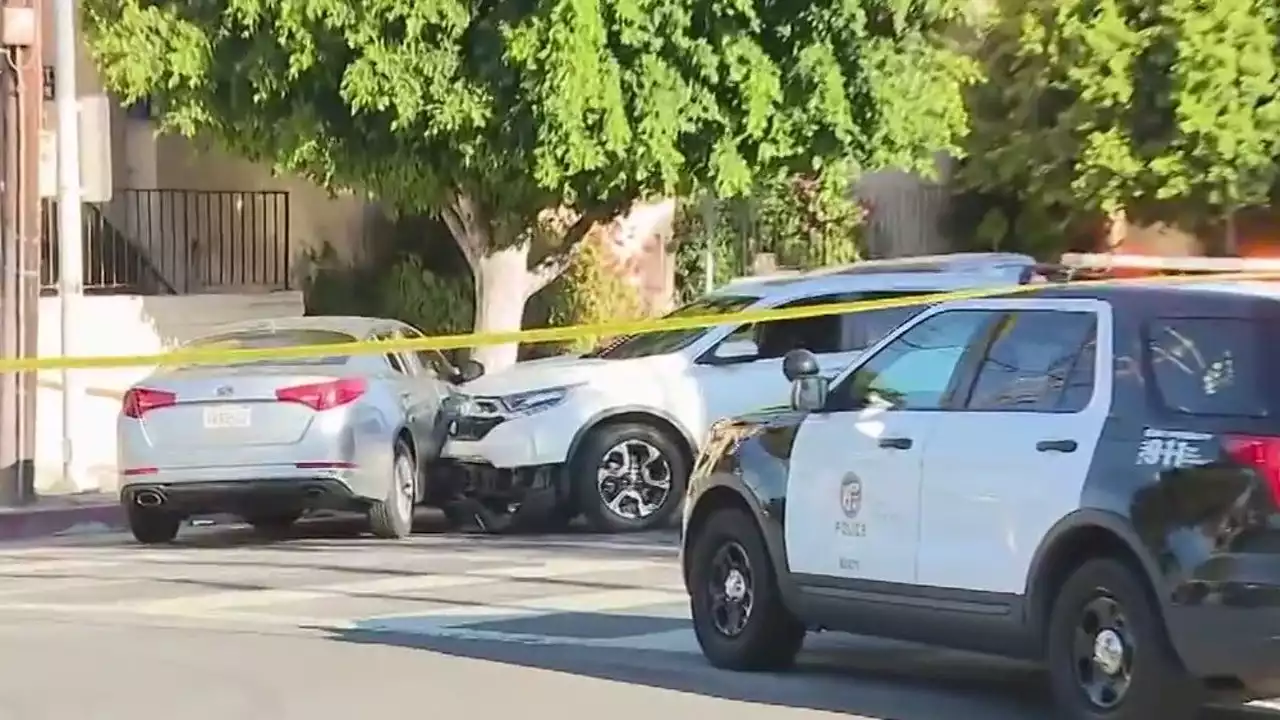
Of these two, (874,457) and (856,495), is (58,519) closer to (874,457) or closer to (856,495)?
(856,495)

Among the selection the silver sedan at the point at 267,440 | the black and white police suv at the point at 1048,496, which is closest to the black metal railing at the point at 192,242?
the silver sedan at the point at 267,440

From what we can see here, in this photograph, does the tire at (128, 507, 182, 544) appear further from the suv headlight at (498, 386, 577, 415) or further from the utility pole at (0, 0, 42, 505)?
the utility pole at (0, 0, 42, 505)

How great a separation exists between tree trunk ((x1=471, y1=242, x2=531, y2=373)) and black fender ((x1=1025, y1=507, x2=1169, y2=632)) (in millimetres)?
13042

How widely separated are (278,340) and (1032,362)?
8.75m

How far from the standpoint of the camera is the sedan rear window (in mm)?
16250

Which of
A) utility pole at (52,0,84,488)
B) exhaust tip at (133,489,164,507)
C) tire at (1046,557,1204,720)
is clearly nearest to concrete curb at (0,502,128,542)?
utility pole at (52,0,84,488)

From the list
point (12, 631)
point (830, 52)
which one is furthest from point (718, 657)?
point (830, 52)

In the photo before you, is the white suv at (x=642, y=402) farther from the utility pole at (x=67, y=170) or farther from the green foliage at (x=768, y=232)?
the green foliage at (x=768, y=232)

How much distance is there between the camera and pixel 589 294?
26.4 metres

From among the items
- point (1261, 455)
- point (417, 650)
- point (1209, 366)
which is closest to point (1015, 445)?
point (1209, 366)

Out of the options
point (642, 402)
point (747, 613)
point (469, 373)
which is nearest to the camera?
point (747, 613)

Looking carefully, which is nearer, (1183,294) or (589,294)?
(1183,294)

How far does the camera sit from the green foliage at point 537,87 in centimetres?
1872

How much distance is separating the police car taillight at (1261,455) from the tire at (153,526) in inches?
408
